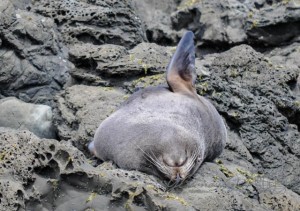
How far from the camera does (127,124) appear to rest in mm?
6219

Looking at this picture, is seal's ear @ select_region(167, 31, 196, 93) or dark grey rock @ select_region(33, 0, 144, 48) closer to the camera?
seal's ear @ select_region(167, 31, 196, 93)

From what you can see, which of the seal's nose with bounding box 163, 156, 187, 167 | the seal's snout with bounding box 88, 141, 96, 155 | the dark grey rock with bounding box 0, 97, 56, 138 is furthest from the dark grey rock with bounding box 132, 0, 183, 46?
the seal's nose with bounding box 163, 156, 187, 167

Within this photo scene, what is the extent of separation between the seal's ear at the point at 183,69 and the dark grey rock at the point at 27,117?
174 centimetres

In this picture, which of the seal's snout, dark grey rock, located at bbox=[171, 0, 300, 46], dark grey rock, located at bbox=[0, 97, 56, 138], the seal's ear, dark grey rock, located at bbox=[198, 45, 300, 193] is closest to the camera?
the seal's snout

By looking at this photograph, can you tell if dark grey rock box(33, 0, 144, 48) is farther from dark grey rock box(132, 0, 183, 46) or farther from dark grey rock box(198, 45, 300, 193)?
dark grey rock box(198, 45, 300, 193)

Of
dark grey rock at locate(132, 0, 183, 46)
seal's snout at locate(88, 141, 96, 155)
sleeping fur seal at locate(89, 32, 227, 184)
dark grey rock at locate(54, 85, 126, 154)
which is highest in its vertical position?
sleeping fur seal at locate(89, 32, 227, 184)

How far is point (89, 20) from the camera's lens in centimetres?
938

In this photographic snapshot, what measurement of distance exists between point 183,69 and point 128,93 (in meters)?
1.23

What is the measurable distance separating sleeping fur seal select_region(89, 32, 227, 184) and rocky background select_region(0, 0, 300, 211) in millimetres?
161

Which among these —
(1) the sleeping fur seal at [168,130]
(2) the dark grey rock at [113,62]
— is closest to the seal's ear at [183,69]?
(1) the sleeping fur seal at [168,130]

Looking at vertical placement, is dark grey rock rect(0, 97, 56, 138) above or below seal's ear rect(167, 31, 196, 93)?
below

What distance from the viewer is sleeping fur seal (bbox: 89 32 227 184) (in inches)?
224

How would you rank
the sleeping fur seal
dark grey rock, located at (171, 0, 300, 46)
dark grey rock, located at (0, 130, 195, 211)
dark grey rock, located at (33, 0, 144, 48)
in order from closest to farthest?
dark grey rock, located at (0, 130, 195, 211), the sleeping fur seal, dark grey rock, located at (33, 0, 144, 48), dark grey rock, located at (171, 0, 300, 46)

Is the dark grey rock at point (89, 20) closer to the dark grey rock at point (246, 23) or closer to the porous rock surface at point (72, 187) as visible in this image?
the dark grey rock at point (246, 23)
